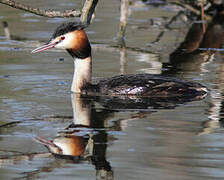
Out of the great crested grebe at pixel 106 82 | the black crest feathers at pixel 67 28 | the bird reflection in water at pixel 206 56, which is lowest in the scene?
the bird reflection in water at pixel 206 56

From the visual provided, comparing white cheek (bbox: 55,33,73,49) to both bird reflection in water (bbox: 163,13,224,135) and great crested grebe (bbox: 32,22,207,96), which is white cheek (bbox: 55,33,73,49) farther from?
bird reflection in water (bbox: 163,13,224,135)

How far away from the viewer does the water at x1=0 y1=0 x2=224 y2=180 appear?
20.0 feet

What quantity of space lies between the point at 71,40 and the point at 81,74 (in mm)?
531

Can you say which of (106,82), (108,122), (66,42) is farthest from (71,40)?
(108,122)

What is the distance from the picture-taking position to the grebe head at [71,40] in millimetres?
9188

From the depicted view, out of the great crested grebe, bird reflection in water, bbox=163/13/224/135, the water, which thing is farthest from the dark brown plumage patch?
bird reflection in water, bbox=163/13/224/135

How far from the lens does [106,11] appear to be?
17.4m

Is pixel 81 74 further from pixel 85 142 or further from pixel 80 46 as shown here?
pixel 85 142

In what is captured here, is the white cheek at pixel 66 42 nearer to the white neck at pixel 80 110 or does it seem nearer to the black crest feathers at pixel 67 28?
the black crest feathers at pixel 67 28

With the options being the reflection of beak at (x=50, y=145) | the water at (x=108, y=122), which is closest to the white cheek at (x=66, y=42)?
the water at (x=108, y=122)

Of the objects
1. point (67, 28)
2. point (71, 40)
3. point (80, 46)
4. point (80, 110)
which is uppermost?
point (67, 28)

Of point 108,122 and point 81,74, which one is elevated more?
point 81,74

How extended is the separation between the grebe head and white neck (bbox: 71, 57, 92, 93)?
73 mm

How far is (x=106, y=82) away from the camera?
368 inches
